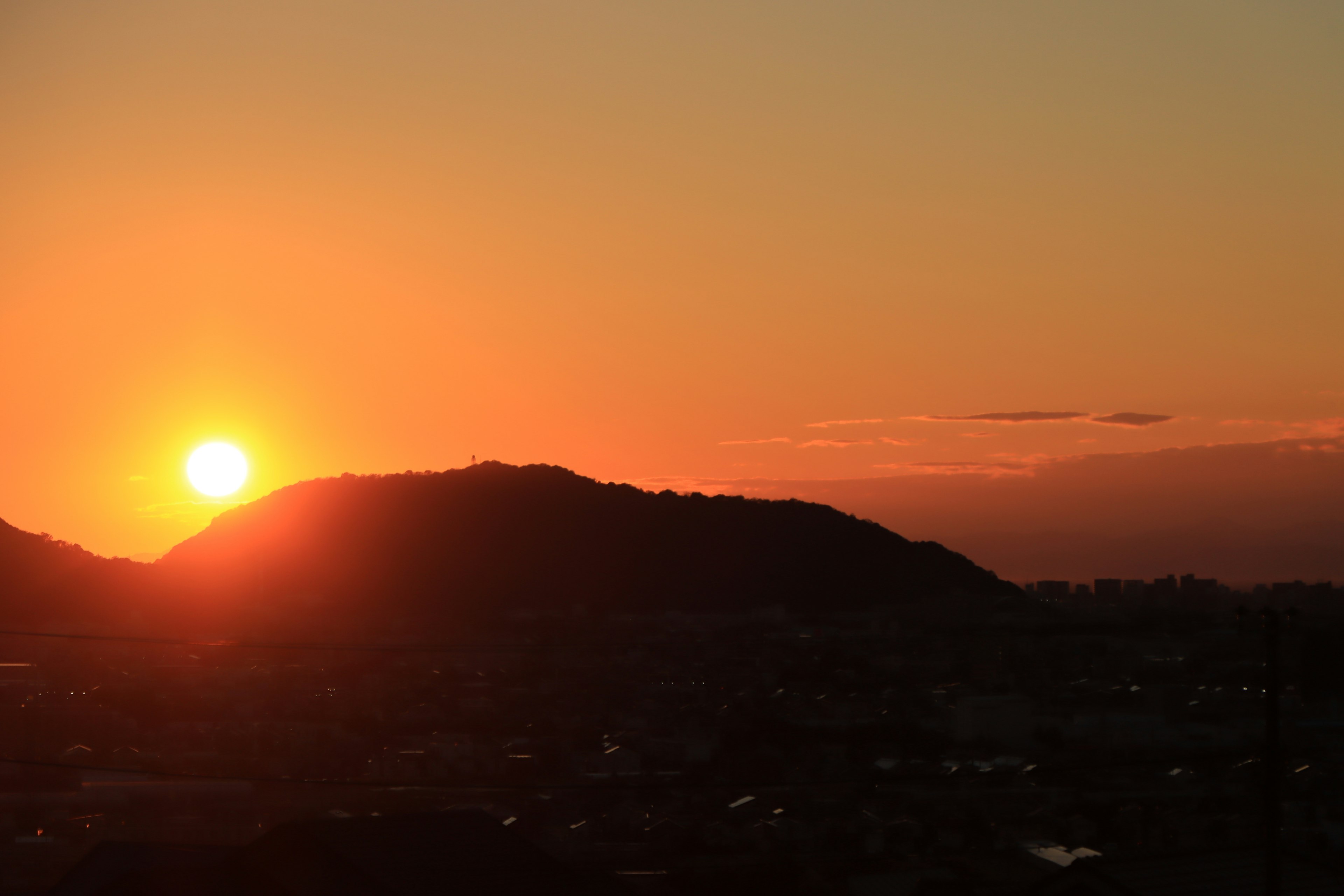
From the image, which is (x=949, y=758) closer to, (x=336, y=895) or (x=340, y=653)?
(x=340, y=653)

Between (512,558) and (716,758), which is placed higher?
(512,558)

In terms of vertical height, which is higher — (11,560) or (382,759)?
(11,560)

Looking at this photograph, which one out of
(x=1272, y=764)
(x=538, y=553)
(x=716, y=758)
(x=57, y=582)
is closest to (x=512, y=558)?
(x=538, y=553)

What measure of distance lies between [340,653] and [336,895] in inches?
685

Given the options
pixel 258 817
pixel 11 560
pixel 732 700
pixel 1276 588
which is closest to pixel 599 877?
pixel 258 817

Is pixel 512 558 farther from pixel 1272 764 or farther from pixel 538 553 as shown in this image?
pixel 1272 764

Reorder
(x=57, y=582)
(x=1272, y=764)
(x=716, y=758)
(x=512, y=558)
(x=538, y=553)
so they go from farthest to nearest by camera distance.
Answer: (x=538, y=553), (x=512, y=558), (x=57, y=582), (x=716, y=758), (x=1272, y=764)

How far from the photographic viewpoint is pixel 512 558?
47750mm

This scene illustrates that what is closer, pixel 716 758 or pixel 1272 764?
pixel 1272 764

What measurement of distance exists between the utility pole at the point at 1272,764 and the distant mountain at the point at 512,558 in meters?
25.0

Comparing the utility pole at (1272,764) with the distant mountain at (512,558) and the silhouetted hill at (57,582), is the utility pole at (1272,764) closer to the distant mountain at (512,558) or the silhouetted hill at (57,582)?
the silhouetted hill at (57,582)

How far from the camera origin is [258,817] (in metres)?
17.0

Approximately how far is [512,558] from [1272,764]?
1565 inches

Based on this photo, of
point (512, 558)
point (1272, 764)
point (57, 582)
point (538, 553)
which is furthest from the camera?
point (538, 553)
